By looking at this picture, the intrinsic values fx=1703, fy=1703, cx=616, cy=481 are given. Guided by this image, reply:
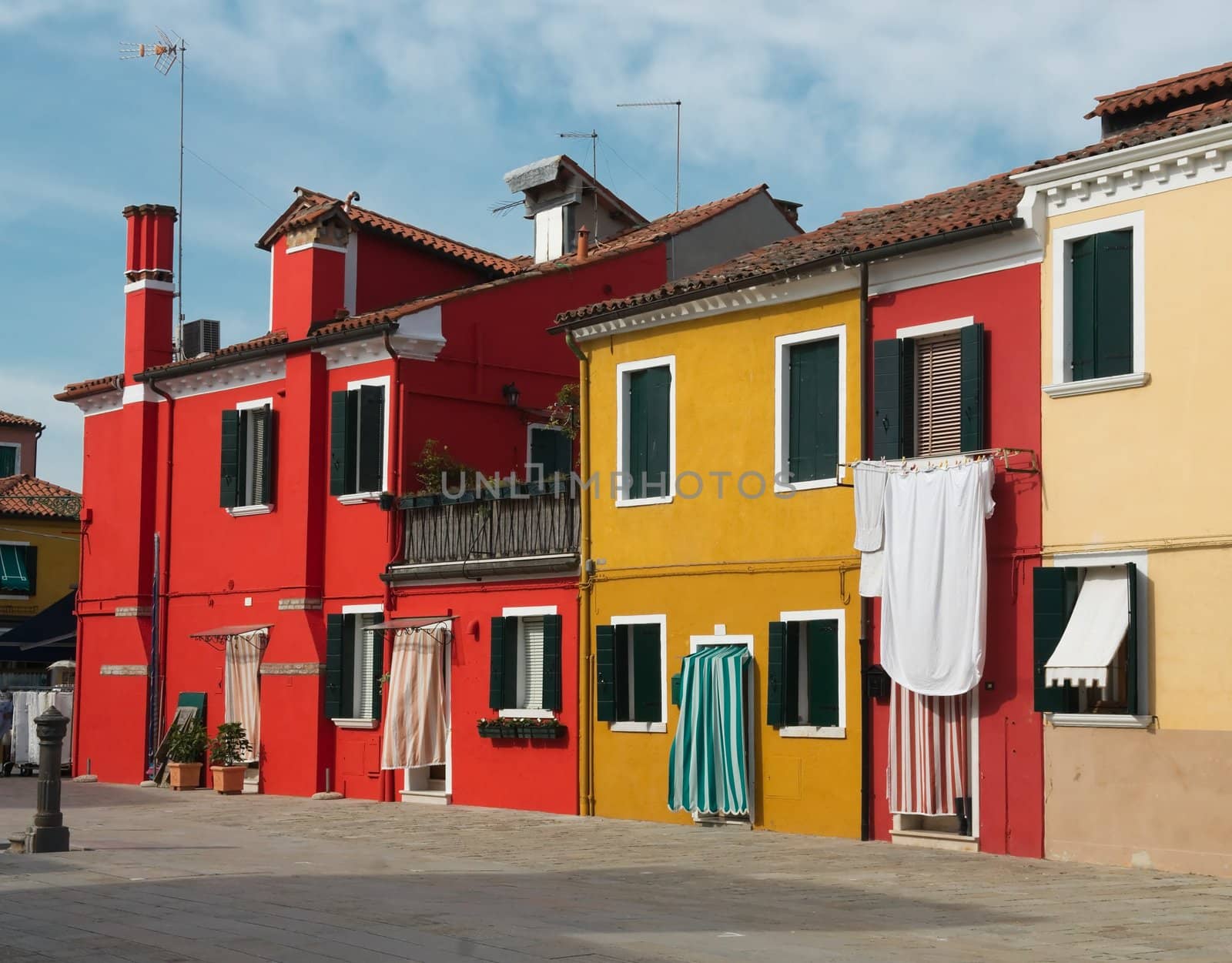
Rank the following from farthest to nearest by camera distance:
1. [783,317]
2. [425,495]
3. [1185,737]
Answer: [425,495] < [783,317] < [1185,737]

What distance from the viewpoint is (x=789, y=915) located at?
12461mm

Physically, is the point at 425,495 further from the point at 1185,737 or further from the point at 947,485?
the point at 1185,737

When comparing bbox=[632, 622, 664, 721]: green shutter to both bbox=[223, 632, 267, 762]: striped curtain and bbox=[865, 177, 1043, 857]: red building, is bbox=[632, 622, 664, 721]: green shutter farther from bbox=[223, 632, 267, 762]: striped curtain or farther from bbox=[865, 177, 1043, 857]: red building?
bbox=[223, 632, 267, 762]: striped curtain

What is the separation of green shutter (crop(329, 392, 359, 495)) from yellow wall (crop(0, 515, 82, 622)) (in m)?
23.1

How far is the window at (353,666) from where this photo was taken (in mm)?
25406

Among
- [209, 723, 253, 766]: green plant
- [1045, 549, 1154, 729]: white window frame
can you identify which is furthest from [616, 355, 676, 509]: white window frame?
[209, 723, 253, 766]: green plant

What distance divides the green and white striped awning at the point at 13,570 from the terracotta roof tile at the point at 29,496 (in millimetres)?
1009

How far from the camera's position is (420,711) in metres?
24.3

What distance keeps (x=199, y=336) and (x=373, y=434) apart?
8.44 m

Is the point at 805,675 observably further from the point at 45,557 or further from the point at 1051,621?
the point at 45,557

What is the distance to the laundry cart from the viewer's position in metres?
32.1

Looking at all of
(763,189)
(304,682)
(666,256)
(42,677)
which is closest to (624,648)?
(304,682)

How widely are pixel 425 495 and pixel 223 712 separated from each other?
6242 millimetres

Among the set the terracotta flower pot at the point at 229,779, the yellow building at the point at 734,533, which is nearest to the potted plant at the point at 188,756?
the terracotta flower pot at the point at 229,779
